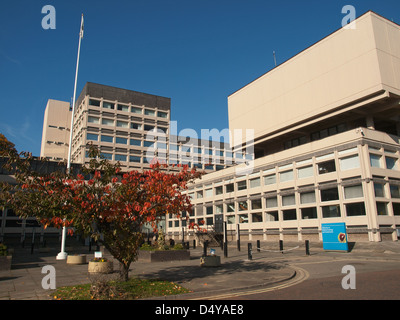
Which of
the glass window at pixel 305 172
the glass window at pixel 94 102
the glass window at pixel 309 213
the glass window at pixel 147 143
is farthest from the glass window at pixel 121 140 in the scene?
the glass window at pixel 309 213

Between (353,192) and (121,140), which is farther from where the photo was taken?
(121,140)

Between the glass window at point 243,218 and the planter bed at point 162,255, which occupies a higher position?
the glass window at point 243,218

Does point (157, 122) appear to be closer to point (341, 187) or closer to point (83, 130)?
point (83, 130)

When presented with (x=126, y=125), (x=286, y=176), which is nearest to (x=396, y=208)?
(x=286, y=176)

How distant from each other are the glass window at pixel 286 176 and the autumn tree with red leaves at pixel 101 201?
2979 cm

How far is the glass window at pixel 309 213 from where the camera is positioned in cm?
3609

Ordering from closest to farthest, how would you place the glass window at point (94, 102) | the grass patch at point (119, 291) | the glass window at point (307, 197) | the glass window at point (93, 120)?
the grass patch at point (119, 291)
the glass window at point (307, 197)
the glass window at point (93, 120)
the glass window at point (94, 102)

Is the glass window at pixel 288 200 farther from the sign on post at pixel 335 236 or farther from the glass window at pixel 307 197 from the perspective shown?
the sign on post at pixel 335 236

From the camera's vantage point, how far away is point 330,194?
34.5 m

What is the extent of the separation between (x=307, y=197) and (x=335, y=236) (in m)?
11.3

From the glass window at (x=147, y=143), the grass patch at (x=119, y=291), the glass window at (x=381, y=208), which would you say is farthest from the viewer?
the glass window at (x=147, y=143)

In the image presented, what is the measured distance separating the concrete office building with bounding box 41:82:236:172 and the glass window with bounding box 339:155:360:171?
51389 millimetres

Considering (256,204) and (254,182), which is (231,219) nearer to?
(256,204)
